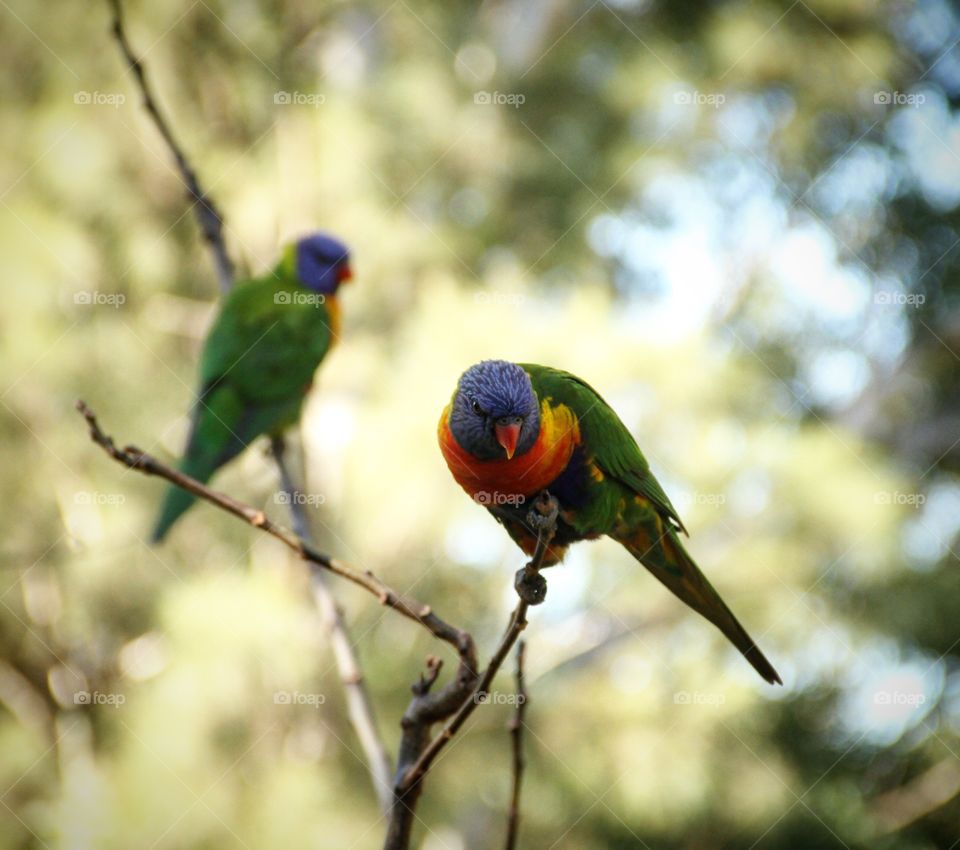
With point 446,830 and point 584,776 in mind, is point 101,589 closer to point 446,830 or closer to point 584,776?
point 446,830

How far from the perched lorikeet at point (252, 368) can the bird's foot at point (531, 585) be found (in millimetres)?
1538

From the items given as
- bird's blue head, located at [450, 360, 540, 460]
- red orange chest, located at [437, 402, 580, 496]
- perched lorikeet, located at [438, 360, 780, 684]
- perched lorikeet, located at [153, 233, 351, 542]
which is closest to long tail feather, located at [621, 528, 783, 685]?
perched lorikeet, located at [438, 360, 780, 684]

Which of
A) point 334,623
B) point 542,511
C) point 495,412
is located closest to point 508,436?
point 495,412

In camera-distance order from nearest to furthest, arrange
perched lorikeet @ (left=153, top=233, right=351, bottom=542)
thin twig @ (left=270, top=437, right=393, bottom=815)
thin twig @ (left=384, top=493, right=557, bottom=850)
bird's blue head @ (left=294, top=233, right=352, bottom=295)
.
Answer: thin twig @ (left=384, top=493, right=557, bottom=850) → thin twig @ (left=270, top=437, right=393, bottom=815) → perched lorikeet @ (left=153, top=233, right=351, bottom=542) → bird's blue head @ (left=294, top=233, right=352, bottom=295)

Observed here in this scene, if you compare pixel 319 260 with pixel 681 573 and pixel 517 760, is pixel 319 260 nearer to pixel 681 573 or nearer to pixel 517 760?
pixel 681 573

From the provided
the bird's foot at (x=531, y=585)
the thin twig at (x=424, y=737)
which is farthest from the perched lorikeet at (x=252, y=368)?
the thin twig at (x=424, y=737)

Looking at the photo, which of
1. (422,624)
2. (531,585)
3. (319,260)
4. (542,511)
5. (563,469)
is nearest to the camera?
(422,624)

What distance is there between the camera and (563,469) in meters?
1.84

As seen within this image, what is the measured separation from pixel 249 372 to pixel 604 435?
156cm

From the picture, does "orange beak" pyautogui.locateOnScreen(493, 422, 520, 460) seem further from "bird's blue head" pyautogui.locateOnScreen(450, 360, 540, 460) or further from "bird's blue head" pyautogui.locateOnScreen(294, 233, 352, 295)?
"bird's blue head" pyautogui.locateOnScreen(294, 233, 352, 295)

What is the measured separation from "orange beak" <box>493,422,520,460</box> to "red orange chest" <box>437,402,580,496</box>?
0.23 ft

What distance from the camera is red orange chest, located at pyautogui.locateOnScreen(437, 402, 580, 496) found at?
169cm

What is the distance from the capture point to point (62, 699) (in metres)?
4.82

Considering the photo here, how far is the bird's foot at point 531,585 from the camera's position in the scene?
1.36m
